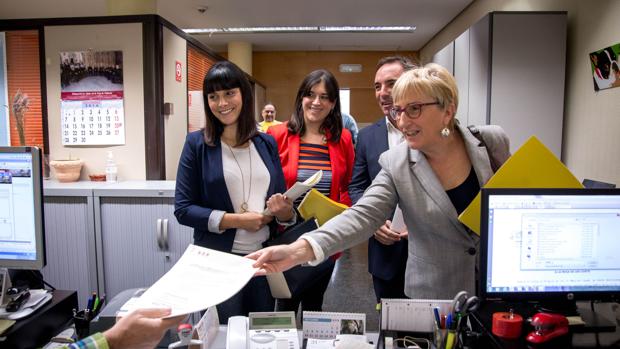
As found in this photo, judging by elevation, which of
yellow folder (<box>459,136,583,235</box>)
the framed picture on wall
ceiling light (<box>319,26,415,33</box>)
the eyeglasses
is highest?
ceiling light (<box>319,26,415,33</box>)

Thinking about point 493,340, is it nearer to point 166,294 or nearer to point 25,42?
point 166,294

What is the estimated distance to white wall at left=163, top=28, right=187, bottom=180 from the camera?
3.10 metres

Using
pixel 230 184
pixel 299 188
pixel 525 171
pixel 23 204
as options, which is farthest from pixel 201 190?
pixel 525 171

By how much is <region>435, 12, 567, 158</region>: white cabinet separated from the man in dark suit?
1727mm

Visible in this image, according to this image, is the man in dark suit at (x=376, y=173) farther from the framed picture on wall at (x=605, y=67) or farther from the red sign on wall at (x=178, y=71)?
the red sign on wall at (x=178, y=71)

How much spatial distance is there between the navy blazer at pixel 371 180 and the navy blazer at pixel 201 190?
1.97 feet

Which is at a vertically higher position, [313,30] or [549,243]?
[313,30]

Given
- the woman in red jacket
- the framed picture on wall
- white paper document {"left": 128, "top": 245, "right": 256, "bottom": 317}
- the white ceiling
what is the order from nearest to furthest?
white paper document {"left": 128, "top": 245, "right": 256, "bottom": 317} → the woman in red jacket → the framed picture on wall → the white ceiling

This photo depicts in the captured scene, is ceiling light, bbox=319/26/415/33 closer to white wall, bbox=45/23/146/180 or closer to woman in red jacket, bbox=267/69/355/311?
white wall, bbox=45/23/146/180

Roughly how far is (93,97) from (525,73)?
123 inches

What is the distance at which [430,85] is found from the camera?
4.28ft

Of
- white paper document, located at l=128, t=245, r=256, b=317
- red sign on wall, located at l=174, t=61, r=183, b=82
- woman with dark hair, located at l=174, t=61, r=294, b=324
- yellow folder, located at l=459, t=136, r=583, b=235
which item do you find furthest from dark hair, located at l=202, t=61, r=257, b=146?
red sign on wall, located at l=174, t=61, r=183, b=82

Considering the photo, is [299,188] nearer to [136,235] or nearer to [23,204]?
[23,204]

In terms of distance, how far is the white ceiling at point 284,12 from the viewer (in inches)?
227
